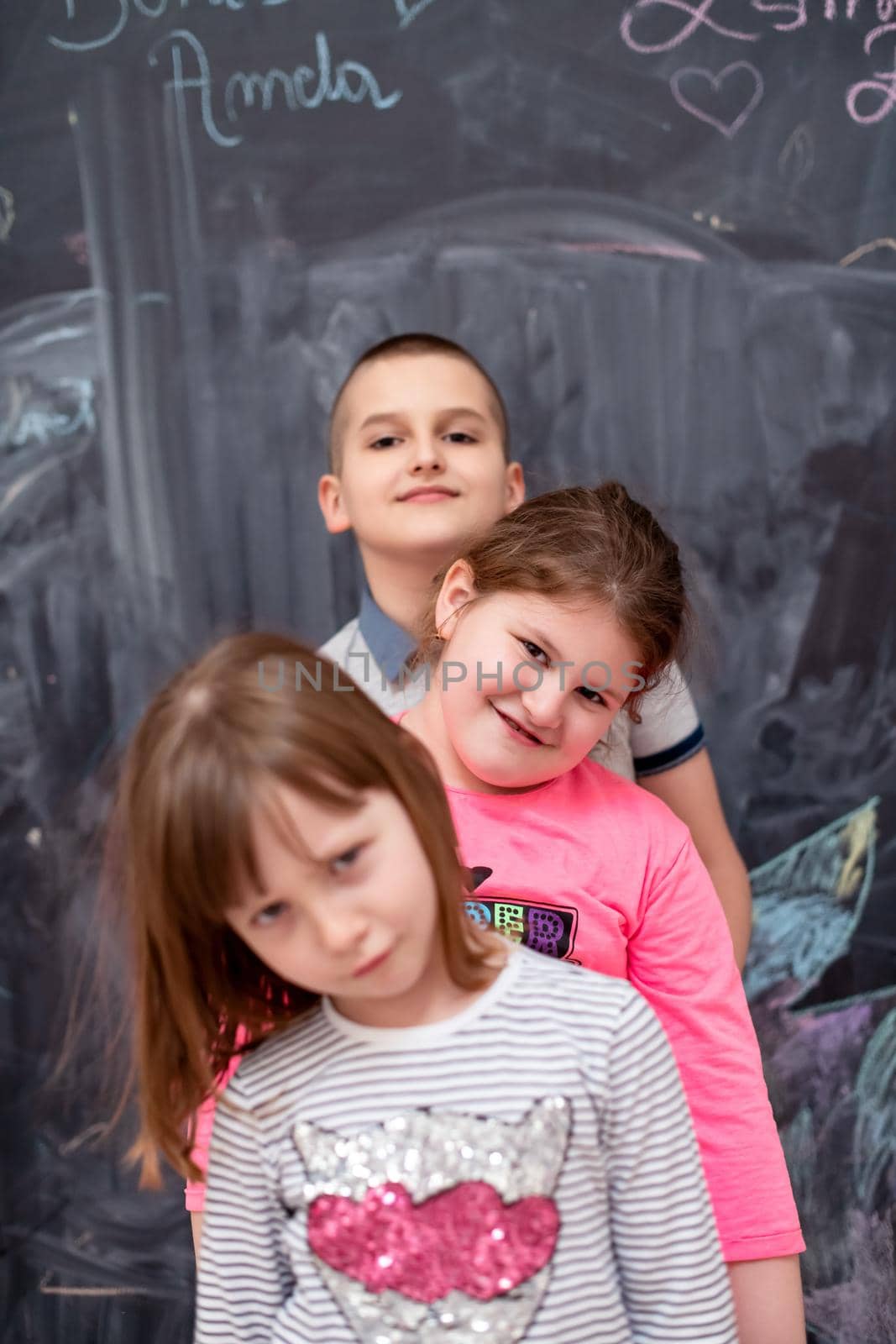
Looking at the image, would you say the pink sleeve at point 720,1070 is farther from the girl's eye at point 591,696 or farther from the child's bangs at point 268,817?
the child's bangs at point 268,817

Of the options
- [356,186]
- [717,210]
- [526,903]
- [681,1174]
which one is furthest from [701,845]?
[356,186]

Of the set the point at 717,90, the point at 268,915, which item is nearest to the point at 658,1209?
the point at 268,915

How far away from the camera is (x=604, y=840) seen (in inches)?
45.3

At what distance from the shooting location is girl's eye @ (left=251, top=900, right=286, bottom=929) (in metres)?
0.83

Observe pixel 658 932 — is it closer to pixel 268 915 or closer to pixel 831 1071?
pixel 268 915

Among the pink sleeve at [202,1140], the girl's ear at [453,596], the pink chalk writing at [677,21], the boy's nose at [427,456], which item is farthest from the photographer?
the pink chalk writing at [677,21]

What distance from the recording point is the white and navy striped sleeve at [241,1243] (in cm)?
88

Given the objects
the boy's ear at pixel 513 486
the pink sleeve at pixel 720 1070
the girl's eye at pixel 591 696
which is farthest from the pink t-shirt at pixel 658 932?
the boy's ear at pixel 513 486

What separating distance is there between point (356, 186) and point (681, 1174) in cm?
145

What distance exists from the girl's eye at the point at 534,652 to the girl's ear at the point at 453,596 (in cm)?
10

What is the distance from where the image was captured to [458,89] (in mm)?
1782

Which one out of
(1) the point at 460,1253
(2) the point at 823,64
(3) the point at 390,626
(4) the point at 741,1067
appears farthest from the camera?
(2) the point at 823,64

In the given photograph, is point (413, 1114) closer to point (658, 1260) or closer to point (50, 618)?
point (658, 1260)

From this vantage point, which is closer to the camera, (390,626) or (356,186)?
(390,626)
